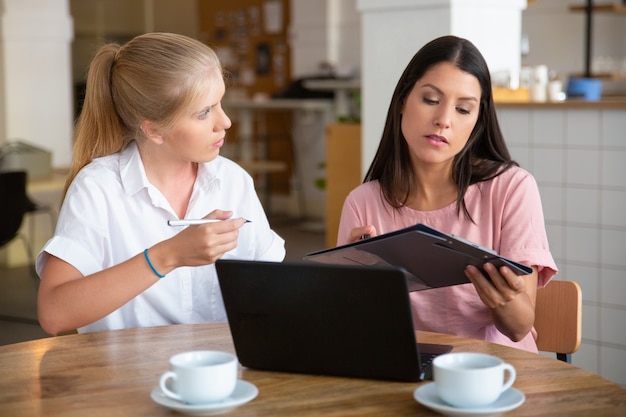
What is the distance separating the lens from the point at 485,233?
2.00 m

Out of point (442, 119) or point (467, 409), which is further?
point (442, 119)

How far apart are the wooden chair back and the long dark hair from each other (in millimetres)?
232

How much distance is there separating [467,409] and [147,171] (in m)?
1.01

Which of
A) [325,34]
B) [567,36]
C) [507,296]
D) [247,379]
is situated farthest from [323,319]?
[325,34]

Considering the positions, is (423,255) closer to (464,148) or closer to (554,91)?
(464,148)

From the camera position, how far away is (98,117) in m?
1.95

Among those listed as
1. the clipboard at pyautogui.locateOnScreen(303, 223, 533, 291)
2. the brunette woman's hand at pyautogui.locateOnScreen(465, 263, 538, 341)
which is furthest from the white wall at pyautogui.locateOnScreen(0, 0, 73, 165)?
the clipboard at pyautogui.locateOnScreen(303, 223, 533, 291)

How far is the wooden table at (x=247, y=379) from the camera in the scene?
3.99ft

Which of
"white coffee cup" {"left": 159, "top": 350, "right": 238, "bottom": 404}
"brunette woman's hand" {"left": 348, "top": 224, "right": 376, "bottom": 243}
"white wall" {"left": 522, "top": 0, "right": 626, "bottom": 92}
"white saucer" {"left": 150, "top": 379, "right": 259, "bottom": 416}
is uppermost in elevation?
"white wall" {"left": 522, "top": 0, "right": 626, "bottom": 92}

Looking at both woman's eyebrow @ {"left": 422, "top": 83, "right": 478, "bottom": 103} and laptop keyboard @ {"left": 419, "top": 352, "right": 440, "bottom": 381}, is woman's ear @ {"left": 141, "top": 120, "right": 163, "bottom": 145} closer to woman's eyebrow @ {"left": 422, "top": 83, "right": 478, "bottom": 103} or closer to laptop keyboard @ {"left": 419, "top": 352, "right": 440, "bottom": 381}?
woman's eyebrow @ {"left": 422, "top": 83, "right": 478, "bottom": 103}

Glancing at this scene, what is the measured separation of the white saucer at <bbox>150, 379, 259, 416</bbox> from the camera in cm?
117

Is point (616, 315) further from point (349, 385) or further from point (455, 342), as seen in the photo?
point (349, 385)

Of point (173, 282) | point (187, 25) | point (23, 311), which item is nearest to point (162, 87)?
point (173, 282)

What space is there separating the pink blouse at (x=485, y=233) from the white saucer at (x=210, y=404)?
0.83 meters
